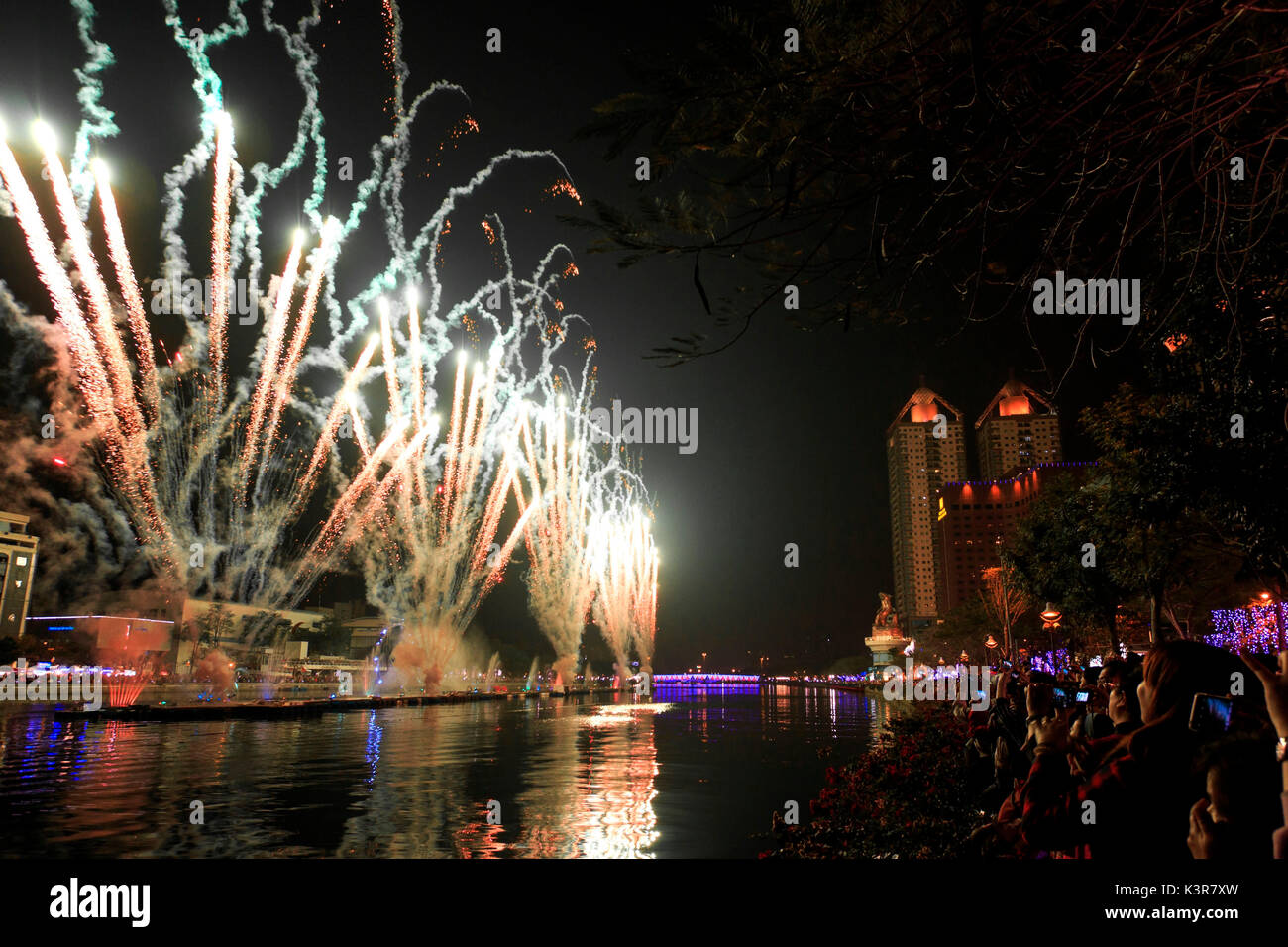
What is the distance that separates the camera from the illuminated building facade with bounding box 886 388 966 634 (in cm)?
17700

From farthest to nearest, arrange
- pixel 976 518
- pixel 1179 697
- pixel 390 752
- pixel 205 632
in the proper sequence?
pixel 976 518 < pixel 205 632 < pixel 390 752 < pixel 1179 697

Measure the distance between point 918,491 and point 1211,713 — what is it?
192304 millimetres

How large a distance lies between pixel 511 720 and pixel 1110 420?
2934cm

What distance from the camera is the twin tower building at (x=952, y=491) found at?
445ft

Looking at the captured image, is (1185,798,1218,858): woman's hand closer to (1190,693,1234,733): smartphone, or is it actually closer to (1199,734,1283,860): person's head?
(1199,734,1283,860): person's head

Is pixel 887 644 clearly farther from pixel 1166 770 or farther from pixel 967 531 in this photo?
pixel 1166 770

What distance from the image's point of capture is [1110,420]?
15203 millimetres

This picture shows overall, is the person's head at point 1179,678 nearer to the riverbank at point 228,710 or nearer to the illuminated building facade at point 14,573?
the riverbank at point 228,710

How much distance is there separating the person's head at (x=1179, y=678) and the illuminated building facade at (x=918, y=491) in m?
177

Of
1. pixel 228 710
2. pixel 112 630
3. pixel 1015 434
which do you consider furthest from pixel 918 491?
pixel 228 710

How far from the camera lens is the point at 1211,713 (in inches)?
163

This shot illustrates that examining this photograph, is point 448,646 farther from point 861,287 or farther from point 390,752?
point 861,287
